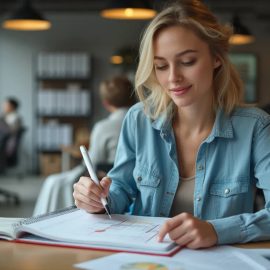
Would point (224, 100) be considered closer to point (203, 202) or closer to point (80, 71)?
point (203, 202)

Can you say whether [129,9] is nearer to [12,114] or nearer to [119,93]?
[119,93]

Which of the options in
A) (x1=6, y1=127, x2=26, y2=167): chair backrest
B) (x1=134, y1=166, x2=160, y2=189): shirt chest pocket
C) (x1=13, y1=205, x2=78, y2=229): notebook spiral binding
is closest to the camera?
(x1=13, y1=205, x2=78, y2=229): notebook spiral binding

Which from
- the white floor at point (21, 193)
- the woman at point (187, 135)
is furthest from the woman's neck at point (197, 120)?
the white floor at point (21, 193)

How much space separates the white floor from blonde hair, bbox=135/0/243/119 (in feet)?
13.2

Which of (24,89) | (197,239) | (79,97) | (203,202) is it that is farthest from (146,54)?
(24,89)

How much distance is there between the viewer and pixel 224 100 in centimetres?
176

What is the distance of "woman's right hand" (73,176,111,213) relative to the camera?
4.87 feet

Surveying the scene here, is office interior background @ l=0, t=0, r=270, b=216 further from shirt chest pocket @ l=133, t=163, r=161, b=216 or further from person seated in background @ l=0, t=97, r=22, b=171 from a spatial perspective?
shirt chest pocket @ l=133, t=163, r=161, b=216

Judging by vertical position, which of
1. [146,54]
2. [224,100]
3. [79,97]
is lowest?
[79,97]

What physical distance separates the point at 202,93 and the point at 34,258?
2.49 feet

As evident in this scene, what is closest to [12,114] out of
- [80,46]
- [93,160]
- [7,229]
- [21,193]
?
[80,46]

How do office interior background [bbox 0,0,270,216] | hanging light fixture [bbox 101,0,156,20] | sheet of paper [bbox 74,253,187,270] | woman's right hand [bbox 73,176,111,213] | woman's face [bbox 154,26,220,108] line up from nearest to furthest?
sheet of paper [bbox 74,253,187,270] < woman's right hand [bbox 73,176,111,213] < woman's face [bbox 154,26,220,108] < hanging light fixture [bbox 101,0,156,20] < office interior background [bbox 0,0,270,216]

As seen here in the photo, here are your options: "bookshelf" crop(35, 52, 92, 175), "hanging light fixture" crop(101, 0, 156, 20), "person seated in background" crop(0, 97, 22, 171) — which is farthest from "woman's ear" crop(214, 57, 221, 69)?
"bookshelf" crop(35, 52, 92, 175)

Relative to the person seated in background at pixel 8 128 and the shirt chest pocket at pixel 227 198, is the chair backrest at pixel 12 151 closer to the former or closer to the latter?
the person seated in background at pixel 8 128
